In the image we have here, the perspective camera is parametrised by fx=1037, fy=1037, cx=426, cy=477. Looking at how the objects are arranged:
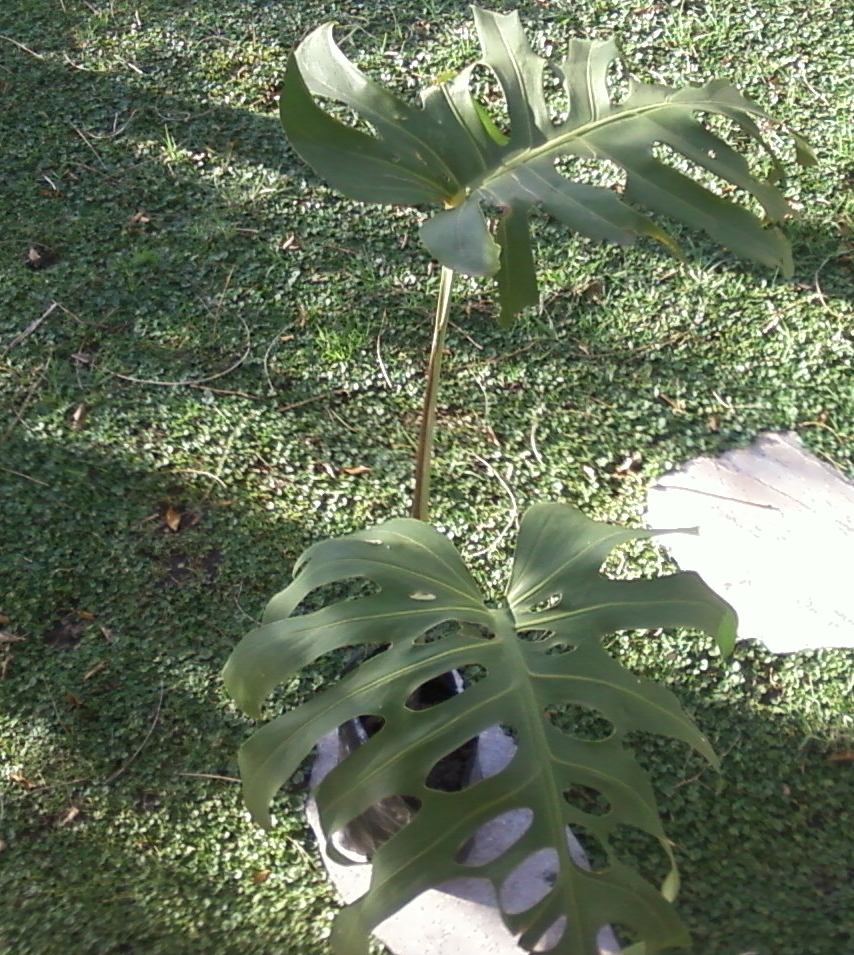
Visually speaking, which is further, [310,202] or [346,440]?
[310,202]

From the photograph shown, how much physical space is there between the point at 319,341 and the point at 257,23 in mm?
1344

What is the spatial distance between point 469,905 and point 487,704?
60 cm

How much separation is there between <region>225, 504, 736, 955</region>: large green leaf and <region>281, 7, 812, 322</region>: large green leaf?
1.24 feet

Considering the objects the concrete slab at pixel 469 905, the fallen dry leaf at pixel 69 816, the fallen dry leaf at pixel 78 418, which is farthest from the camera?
the fallen dry leaf at pixel 78 418

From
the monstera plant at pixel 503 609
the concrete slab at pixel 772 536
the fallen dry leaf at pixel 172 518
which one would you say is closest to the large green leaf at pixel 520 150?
the monstera plant at pixel 503 609

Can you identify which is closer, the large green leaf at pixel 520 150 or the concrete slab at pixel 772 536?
the large green leaf at pixel 520 150

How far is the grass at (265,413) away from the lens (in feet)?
5.68

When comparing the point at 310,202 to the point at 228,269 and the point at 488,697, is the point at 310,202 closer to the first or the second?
the point at 228,269

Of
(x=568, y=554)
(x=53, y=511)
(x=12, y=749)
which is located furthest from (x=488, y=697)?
(x=53, y=511)

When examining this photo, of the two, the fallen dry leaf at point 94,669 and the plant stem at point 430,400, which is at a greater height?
the plant stem at point 430,400

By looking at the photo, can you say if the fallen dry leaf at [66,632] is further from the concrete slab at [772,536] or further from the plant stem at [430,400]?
the concrete slab at [772,536]

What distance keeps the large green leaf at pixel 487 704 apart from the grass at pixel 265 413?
584 millimetres

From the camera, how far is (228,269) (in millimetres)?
2613

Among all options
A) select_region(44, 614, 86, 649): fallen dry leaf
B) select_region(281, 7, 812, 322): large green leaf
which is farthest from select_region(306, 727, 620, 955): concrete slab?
select_region(281, 7, 812, 322): large green leaf
